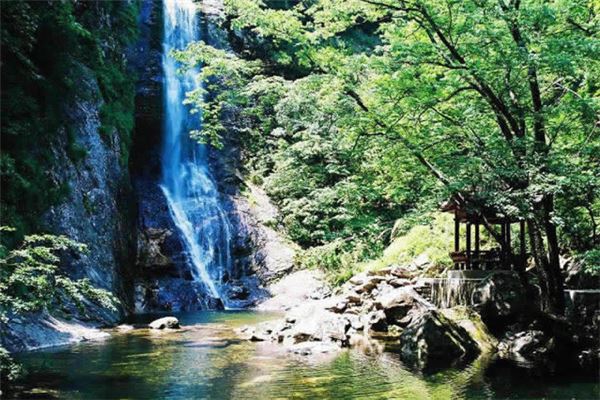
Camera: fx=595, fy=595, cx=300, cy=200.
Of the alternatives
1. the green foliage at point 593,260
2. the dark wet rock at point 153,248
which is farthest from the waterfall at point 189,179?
the green foliage at point 593,260

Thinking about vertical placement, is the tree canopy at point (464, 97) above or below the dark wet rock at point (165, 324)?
above

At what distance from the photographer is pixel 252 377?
8.84 m

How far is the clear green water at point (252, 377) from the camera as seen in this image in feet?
25.5

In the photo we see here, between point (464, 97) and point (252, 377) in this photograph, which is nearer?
point (252, 377)

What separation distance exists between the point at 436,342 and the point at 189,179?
18.1m

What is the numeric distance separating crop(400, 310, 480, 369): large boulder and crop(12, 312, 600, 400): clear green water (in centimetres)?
40

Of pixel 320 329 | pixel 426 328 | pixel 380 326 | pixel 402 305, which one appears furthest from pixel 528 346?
pixel 320 329

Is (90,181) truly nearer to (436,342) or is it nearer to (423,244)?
(423,244)

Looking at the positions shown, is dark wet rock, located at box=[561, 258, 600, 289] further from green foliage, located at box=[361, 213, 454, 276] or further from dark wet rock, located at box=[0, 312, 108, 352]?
dark wet rock, located at box=[0, 312, 108, 352]

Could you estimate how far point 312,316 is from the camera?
13484mm

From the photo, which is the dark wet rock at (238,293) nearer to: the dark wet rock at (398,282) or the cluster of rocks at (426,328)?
the cluster of rocks at (426,328)

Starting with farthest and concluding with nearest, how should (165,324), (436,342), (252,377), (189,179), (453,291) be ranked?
(189,179), (165,324), (453,291), (436,342), (252,377)

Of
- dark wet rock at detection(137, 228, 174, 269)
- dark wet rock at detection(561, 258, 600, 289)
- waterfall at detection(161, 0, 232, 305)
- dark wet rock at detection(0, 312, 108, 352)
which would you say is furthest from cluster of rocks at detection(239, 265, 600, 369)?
waterfall at detection(161, 0, 232, 305)

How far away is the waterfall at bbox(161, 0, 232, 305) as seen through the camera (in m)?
24.0
